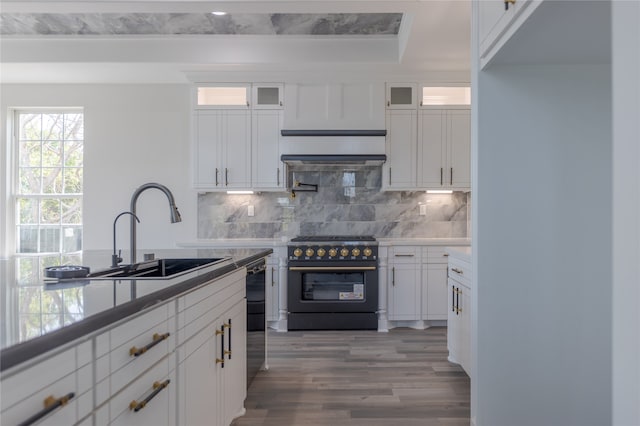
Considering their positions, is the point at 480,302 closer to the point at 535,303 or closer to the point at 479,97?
the point at 535,303

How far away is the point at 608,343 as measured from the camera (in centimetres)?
182

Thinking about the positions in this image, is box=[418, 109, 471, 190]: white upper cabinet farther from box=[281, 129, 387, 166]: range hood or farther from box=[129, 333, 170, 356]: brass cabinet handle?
box=[129, 333, 170, 356]: brass cabinet handle

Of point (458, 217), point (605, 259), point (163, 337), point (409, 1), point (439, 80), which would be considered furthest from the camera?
point (458, 217)

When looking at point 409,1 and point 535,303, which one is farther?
point 409,1

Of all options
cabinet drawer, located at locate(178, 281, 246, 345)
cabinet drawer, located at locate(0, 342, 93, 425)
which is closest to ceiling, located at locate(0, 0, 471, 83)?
cabinet drawer, located at locate(178, 281, 246, 345)

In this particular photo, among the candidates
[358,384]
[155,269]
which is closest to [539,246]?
[358,384]

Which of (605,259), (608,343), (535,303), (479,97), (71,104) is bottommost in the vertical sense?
(608,343)

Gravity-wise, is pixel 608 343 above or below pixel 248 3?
below

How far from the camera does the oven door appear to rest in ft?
12.5

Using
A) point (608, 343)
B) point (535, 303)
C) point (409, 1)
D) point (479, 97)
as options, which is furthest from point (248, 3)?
point (608, 343)

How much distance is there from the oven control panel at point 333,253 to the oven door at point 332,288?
8 cm

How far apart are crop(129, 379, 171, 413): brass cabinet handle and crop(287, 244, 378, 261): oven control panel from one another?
2590mm

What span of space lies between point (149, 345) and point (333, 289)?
2856 millimetres

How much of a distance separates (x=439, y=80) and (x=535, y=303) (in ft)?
9.50
